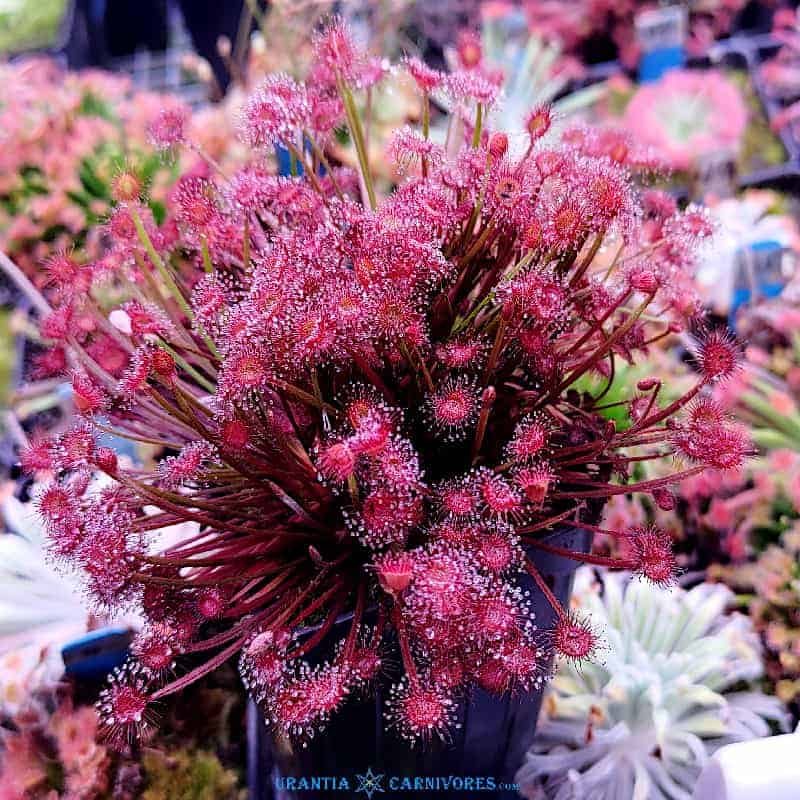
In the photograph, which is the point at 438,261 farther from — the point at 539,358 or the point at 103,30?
the point at 103,30

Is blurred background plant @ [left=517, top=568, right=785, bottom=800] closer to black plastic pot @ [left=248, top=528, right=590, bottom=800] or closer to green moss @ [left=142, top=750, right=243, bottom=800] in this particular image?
black plastic pot @ [left=248, top=528, right=590, bottom=800]

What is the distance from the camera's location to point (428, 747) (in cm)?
72

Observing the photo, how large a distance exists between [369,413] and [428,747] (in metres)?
0.36

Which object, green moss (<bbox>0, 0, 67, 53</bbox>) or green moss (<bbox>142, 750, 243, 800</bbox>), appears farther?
green moss (<bbox>0, 0, 67, 53</bbox>)

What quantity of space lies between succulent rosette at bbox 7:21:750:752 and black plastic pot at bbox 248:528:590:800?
45 mm

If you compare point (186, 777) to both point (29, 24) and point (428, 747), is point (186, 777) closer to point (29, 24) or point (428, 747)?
point (428, 747)

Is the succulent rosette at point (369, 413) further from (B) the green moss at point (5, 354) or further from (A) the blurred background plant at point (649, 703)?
(B) the green moss at point (5, 354)

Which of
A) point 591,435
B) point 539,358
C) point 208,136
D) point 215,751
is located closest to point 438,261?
point 539,358

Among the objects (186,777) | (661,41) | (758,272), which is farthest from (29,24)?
(186,777)

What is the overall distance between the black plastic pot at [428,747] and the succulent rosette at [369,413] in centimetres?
5

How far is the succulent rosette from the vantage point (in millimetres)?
528

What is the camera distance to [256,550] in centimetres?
62

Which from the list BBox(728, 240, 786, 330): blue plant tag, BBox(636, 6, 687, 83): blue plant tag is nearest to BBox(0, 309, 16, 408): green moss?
BBox(728, 240, 786, 330): blue plant tag

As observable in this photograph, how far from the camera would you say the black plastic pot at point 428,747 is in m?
0.68
